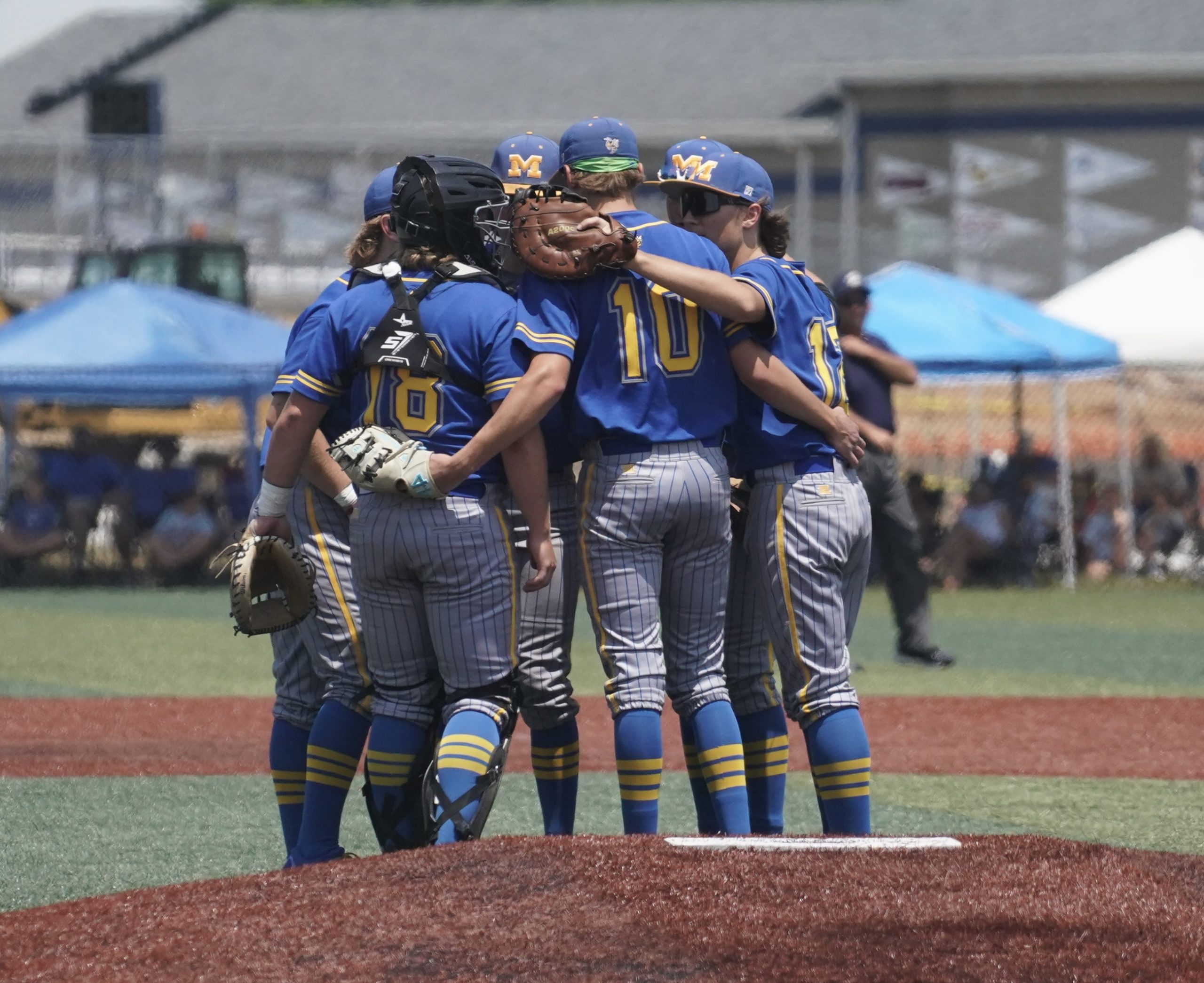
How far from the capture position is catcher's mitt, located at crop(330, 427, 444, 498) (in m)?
4.44

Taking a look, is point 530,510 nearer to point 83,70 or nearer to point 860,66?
point 860,66

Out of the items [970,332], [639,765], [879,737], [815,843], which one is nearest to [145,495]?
[970,332]

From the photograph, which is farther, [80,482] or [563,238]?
[80,482]

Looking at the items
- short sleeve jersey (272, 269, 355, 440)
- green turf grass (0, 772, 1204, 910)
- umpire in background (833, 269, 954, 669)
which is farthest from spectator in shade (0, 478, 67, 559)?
short sleeve jersey (272, 269, 355, 440)

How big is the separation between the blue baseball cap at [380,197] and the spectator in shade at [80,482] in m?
11.2

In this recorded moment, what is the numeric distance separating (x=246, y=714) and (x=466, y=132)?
20.7m

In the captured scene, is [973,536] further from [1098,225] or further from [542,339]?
[1098,225]

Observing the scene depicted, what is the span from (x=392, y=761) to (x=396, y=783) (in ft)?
0.21

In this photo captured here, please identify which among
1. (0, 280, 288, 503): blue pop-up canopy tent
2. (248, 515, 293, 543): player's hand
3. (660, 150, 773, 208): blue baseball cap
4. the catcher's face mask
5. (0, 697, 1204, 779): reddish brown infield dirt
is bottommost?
(0, 697, 1204, 779): reddish brown infield dirt

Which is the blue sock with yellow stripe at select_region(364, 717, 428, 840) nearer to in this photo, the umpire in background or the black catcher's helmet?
the black catcher's helmet

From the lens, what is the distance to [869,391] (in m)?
9.80

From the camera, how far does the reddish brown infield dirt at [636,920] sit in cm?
365

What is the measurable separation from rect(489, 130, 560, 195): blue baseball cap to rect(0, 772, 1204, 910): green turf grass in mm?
2101

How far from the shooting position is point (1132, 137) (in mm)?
27750
